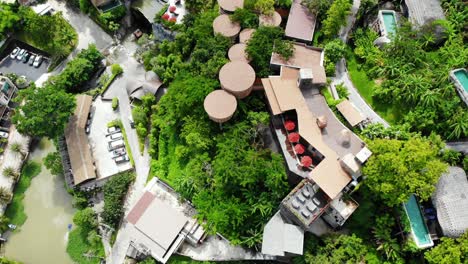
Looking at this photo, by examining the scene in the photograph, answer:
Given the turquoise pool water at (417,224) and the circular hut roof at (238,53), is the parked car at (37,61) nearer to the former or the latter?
the circular hut roof at (238,53)

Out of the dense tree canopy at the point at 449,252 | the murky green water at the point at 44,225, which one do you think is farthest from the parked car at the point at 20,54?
the dense tree canopy at the point at 449,252

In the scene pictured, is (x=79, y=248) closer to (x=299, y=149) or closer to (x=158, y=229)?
(x=158, y=229)

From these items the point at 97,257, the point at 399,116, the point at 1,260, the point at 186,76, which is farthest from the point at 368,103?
the point at 1,260

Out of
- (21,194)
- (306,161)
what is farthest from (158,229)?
(21,194)

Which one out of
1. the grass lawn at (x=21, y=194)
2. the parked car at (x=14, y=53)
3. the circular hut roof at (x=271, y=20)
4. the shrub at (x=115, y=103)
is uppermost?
the circular hut roof at (x=271, y=20)

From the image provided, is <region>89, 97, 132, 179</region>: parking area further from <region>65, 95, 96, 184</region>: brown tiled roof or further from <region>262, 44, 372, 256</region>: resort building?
<region>262, 44, 372, 256</region>: resort building

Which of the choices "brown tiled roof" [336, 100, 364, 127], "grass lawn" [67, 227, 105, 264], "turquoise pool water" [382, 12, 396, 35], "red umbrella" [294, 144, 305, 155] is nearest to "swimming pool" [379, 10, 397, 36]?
"turquoise pool water" [382, 12, 396, 35]
